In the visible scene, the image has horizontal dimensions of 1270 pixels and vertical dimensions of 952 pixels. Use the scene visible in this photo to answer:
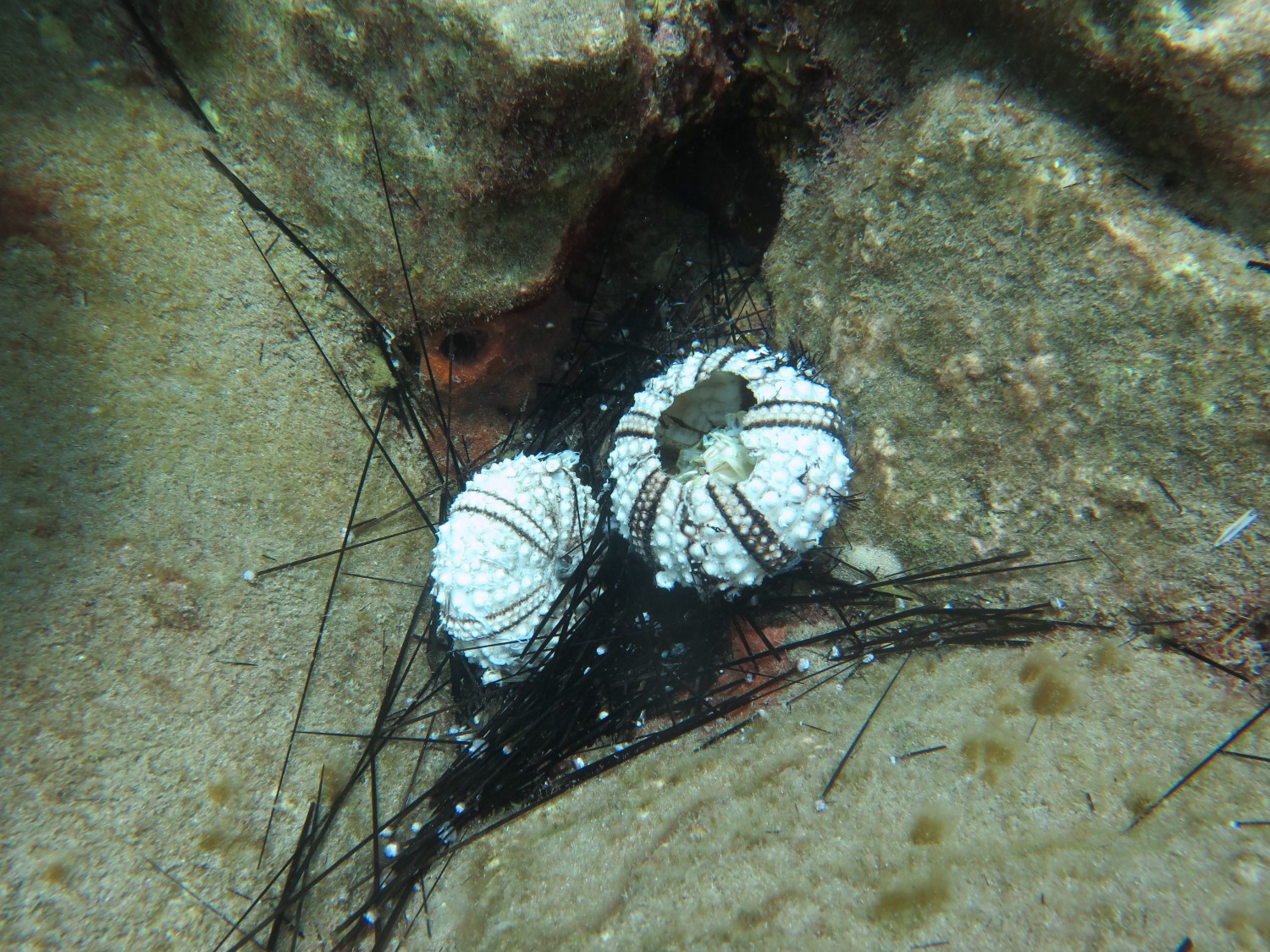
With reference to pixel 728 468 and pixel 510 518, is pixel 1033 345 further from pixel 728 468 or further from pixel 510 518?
pixel 510 518

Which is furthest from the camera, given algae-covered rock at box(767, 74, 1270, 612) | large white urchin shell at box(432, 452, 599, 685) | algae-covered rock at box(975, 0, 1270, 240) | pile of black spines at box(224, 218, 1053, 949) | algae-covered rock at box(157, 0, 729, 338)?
large white urchin shell at box(432, 452, 599, 685)

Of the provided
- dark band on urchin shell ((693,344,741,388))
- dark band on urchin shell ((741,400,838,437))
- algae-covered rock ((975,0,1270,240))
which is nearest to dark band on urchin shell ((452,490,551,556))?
dark band on urchin shell ((693,344,741,388))

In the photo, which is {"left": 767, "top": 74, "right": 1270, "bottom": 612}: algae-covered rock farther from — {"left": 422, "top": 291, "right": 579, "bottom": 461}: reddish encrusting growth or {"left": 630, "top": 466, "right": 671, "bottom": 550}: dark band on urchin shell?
{"left": 422, "top": 291, "right": 579, "bottom": 461}: reddish encrusting growth

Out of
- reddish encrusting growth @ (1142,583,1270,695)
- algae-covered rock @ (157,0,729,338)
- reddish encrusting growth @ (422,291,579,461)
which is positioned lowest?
reddish encrusting growth @ (1142,583,1270,695)

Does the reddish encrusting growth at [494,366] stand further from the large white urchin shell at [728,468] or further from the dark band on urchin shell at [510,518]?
the large white urchin shell at [728,468]

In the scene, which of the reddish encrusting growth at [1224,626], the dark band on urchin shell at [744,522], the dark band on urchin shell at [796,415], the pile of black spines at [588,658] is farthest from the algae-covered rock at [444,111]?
the reddish encrusting growth at [1224,626]

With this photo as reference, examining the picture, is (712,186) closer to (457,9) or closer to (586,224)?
(586,224)

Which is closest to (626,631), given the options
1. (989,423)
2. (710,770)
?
(710,770)
